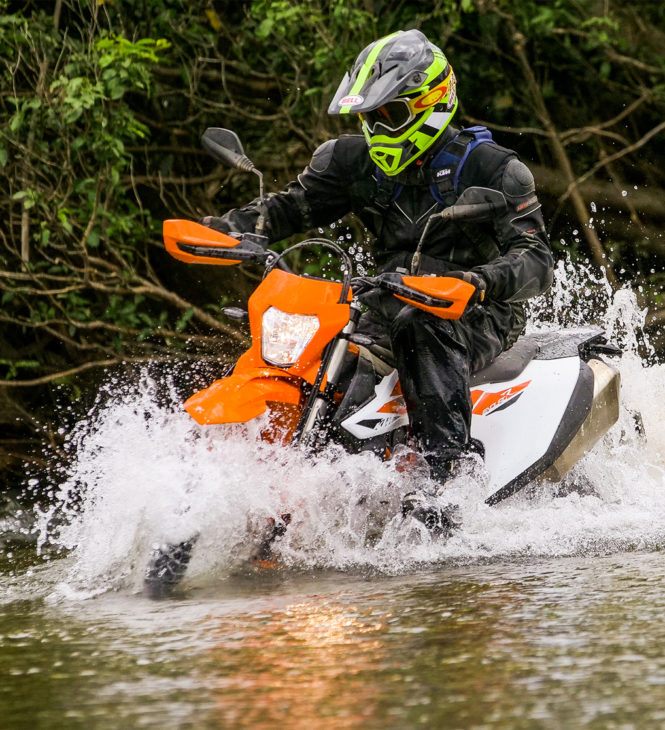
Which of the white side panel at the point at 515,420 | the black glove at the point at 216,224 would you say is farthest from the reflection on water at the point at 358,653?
the black glove at the point at 216,224

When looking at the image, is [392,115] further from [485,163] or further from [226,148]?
[226,148]

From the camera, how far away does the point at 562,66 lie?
842 centimetres

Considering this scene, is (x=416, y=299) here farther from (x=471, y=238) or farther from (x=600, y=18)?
(x=600, y=18)

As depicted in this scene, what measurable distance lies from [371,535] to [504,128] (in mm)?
4831

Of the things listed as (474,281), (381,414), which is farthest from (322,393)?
(474,281)

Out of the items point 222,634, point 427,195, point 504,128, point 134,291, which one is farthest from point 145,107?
point 222,634

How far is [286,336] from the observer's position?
3.58 meters

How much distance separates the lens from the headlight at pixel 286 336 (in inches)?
140

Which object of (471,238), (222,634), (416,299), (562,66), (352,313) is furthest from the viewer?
(562,66)

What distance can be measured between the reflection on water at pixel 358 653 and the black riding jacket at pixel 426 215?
39.0 inches

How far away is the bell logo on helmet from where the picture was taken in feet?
12.4

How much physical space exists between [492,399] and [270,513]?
38.7 inches

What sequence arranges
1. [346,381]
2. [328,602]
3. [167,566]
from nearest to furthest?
[328,602], [167,566], [346,381]

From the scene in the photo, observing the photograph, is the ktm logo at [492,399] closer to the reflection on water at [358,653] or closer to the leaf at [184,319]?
the reflection on water at [358,653]
